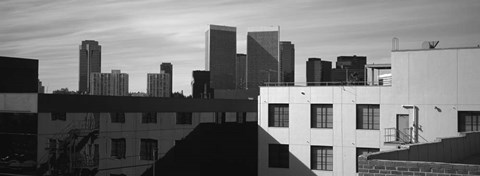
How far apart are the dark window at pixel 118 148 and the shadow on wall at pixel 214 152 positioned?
351cm

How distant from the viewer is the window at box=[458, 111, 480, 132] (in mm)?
37000

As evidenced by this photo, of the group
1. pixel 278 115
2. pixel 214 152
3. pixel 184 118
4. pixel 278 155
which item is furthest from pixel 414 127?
pixel 184 118

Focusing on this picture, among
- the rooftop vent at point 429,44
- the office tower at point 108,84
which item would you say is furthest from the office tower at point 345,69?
the office tower at point 108,84

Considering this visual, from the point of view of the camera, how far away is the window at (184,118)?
3881cm

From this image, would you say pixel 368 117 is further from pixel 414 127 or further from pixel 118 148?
pixel 118 148

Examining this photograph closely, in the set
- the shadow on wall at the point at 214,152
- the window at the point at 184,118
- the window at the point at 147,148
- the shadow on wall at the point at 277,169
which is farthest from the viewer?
the shadow on wall at the point at 277,169

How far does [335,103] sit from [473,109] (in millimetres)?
9380

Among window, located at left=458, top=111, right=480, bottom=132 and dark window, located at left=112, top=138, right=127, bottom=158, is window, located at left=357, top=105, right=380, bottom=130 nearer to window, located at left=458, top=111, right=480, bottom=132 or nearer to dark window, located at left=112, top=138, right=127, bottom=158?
window, located at left=458, top=111, right=480, bottom=132

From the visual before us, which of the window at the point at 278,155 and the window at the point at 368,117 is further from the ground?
the window at the point at 368,117

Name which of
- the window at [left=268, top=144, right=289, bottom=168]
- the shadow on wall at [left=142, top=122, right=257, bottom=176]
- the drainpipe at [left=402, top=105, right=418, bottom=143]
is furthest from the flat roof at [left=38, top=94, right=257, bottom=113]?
the drainpipe at [left=402, top=105, right=418, bottom=143]

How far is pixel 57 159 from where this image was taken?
28.6m

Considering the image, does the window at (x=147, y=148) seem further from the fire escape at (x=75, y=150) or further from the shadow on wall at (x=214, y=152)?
the fire escape at (x=75, y=150)

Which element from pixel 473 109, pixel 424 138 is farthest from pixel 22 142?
pixel 473 109

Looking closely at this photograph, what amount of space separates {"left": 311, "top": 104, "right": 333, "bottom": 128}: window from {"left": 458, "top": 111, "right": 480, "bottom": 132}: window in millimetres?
8932
